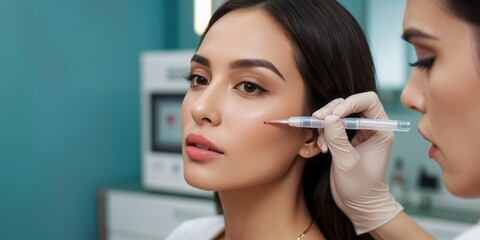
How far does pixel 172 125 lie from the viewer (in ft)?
7.92

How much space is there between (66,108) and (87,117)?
0.13 m

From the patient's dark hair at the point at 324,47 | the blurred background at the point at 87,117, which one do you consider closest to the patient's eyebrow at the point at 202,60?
the patient's dark hair at the point at 324,47

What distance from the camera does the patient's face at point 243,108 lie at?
94cm

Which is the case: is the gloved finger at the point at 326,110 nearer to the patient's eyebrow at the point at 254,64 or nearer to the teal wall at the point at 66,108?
the patient's eyebrow at the point at 254,64

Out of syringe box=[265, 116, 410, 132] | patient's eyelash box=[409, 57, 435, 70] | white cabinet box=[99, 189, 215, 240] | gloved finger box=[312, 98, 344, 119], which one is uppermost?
patient's eyelash box=[409, 57, 435, 70]

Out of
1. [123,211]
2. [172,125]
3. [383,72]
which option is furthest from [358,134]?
[123,211]

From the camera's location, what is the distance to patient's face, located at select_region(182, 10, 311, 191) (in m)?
0.94

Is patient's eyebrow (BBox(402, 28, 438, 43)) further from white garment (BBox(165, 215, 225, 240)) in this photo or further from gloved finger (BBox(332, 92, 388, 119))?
white garment (BBox(165, 215, 225, 240))

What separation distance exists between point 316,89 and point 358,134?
0.12m

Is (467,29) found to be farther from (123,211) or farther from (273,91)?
(123,211)

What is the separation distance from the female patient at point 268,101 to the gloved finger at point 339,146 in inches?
3.5

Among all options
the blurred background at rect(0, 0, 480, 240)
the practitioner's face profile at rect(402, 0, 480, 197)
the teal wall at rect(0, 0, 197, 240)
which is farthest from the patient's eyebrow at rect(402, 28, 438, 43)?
the teal wall at rect(0, 0, 197, 240)

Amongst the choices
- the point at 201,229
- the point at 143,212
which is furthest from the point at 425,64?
the point at 143,212

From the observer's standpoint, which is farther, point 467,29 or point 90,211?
point 90,211
